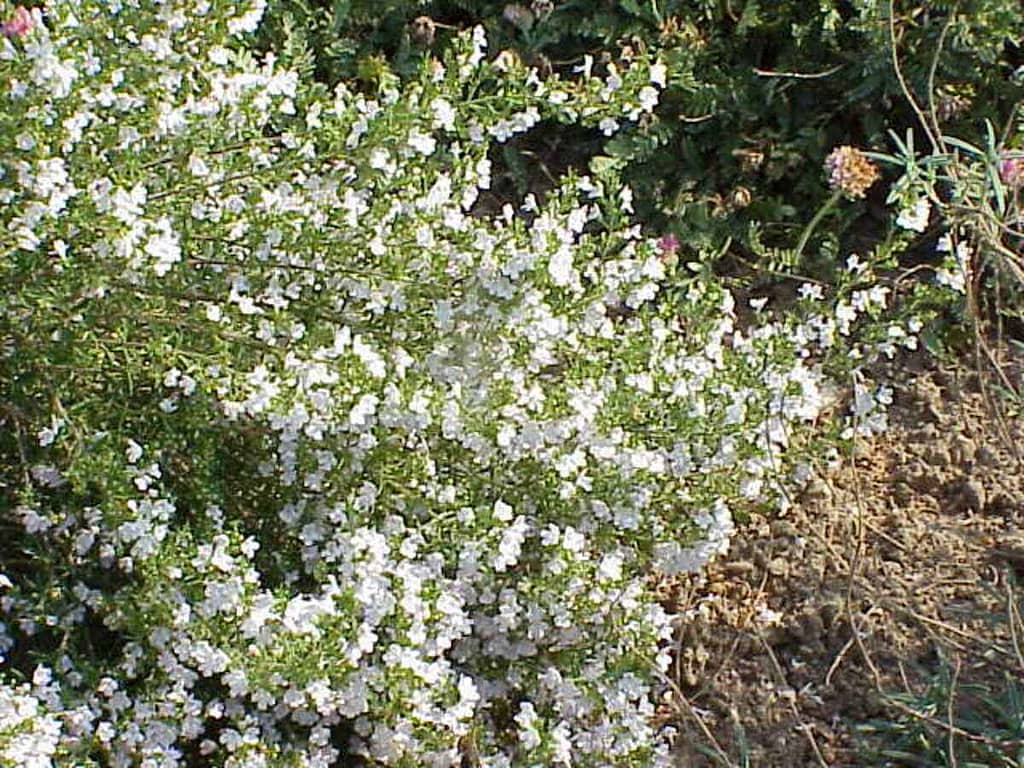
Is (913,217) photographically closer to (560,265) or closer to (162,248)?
(560,265)

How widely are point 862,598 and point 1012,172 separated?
880 millimetres

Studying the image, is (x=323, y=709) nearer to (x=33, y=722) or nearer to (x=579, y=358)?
(x=33, y=722)

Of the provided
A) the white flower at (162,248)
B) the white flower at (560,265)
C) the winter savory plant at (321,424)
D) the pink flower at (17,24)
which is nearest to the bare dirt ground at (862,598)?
the winter savory plant at (321,424)

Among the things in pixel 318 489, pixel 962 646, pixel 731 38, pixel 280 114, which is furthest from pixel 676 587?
pixel 731 38

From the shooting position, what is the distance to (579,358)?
2.82 meters

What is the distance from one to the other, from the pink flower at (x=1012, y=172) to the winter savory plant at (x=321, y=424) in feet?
1.12

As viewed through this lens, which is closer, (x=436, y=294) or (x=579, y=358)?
(x=436, y=294)

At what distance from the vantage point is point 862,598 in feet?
10.1

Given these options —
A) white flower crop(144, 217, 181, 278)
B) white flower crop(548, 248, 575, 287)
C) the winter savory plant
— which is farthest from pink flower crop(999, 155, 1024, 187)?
white flower crop(144, 217, 181, 278)

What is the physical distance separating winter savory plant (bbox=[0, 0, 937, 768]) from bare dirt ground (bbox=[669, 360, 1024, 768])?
0.99ft

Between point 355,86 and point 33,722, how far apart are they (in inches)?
85.6

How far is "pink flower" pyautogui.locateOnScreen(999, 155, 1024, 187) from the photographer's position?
2.88 m

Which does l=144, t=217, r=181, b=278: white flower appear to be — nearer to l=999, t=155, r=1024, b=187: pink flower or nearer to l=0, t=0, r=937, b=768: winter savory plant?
l=0, t=0, r=937, b=768: winter savory plant

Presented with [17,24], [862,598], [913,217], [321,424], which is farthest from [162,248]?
[862,598]
